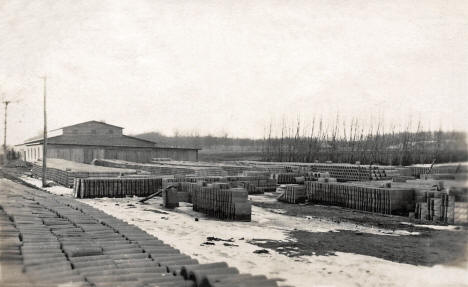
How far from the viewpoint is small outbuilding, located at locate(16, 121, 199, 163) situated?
131 ft

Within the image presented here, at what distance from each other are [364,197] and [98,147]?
3098 centimetres

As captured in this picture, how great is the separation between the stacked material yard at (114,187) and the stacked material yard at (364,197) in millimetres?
8526

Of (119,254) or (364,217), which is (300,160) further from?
(119,254)

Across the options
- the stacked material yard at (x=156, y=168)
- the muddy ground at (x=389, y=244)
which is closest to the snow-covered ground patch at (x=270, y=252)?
the muddy ground at (x=389, y=244)

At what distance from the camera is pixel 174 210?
16141mm

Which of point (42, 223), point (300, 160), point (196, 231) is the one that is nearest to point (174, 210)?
point (196, 231)

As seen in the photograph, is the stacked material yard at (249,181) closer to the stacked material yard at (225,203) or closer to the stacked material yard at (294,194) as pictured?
the stacked material yard at (294,194)

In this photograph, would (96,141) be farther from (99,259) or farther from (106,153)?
(99,259)

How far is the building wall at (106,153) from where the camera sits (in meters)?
39.2

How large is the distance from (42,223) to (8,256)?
2916mm

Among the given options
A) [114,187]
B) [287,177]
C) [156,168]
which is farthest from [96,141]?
[114,187]

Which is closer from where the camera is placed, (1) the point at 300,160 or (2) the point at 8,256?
(2) the point at 8,256

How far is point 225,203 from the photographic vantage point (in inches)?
564

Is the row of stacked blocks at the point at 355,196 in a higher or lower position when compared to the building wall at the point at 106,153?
lower
